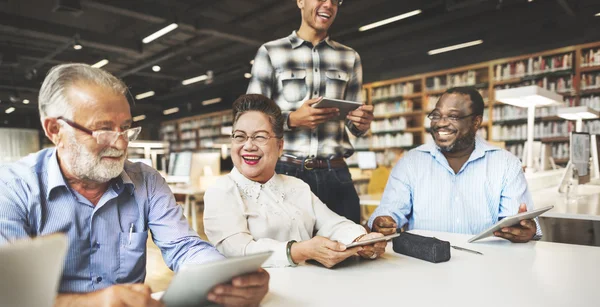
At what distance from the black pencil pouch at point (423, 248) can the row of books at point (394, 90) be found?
763 centimetres

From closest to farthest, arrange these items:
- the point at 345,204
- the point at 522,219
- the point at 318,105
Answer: the point at 522,219
the point at 318,105
the point at 345,204

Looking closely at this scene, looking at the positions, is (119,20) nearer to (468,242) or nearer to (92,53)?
(92,53)

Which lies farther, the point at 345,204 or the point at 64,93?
the point at 345,204

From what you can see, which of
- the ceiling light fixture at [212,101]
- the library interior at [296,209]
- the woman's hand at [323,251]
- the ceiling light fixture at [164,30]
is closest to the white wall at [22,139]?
the ceiling light fixture at [212,101]

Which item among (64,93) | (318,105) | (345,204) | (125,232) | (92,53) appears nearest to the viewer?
(64,93)

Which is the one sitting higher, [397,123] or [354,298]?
[397,123]

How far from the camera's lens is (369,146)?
927 cm

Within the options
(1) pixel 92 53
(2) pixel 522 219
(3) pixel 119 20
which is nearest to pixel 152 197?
(2) pixel 522 219

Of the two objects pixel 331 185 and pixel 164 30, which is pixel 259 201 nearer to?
pixel 331 185

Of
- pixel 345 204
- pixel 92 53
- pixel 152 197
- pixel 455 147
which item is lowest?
pixel 345 204

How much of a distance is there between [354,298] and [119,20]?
987cm

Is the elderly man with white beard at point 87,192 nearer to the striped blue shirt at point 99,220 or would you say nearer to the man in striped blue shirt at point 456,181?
the striped blue shirt at point 99,220

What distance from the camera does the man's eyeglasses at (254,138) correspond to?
154cm

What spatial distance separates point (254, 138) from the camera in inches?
60.5
